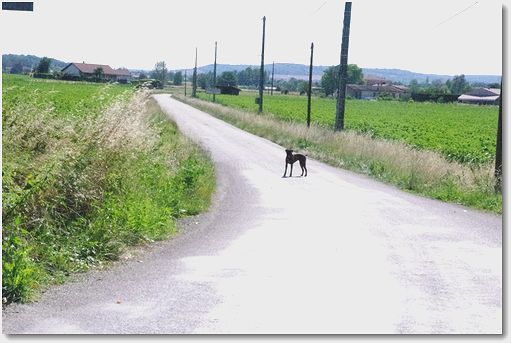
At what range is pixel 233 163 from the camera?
21.3 meters

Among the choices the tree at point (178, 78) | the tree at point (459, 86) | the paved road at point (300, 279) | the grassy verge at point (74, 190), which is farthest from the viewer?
the tree at point (178, 78)

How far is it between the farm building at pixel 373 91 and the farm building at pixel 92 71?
110947mm

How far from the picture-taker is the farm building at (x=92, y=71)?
48.5ft

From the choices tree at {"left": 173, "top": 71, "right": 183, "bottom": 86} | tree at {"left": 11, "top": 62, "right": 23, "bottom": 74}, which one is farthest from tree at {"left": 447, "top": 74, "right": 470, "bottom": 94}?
tree at {"left": 11, "top": 62, "right": 23, "bottom": 74}

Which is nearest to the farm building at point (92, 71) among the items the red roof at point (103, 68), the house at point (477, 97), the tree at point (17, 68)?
the red roof at point (103, 68)

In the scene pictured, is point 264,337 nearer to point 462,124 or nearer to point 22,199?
point 22,199

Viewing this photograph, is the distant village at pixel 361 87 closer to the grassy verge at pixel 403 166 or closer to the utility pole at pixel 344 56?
the grassy verge at pixel 403 166

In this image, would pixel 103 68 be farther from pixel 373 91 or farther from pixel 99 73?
pixel 373 91

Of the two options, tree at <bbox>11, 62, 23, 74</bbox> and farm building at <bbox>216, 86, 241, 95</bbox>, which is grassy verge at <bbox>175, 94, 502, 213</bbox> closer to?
tree at <bbox>11, 62, 23, 74</bbox>

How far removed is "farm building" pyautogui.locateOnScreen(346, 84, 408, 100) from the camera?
4936 inches

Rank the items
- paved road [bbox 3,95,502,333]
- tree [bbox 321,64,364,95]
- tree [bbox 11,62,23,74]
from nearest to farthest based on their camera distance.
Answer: paved road [bbox 3,95,502,333], tree [bbox 11,62,23,74], tree [bbox 321,64,364,95]

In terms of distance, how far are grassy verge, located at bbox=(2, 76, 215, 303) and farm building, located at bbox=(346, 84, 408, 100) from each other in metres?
116

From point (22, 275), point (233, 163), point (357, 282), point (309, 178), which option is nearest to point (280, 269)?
point (357, 282)

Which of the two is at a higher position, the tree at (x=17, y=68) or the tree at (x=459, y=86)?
the tree at (x=17, y=68)
